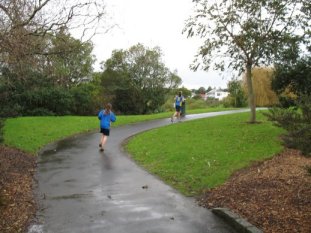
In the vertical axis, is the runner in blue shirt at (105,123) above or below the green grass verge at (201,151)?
above

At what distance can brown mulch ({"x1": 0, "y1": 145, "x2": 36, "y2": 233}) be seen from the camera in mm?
7135

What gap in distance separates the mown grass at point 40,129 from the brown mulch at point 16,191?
1.99 metres

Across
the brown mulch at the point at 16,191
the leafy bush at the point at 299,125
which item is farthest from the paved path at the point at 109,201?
the leafy bush at the point at 299,125

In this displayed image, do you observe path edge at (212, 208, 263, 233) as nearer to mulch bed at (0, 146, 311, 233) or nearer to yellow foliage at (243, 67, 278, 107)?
mulch bed at (0, 146, 311, 233)

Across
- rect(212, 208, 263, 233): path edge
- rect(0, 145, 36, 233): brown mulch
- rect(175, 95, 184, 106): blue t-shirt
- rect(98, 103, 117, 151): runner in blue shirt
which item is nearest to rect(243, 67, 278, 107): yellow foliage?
rect(175, 95, 184, 106): blue t-shirt

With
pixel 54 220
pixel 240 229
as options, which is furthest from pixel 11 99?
pixel 240 229

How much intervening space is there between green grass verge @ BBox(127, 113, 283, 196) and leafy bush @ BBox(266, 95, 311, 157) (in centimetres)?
322

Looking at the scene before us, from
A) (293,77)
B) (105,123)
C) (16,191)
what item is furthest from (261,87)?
(16,191)

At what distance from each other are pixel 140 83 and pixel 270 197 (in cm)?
3357

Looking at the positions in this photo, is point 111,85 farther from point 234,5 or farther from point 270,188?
point 270,188

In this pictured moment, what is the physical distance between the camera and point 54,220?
23.8ft

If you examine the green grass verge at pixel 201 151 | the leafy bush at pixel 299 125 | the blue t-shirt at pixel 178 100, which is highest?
the blue t-shirt at pixel 178 100

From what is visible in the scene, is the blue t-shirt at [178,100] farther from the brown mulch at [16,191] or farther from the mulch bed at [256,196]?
the mulch bed at [256,196]

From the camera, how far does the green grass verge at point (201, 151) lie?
10254 millimetres
